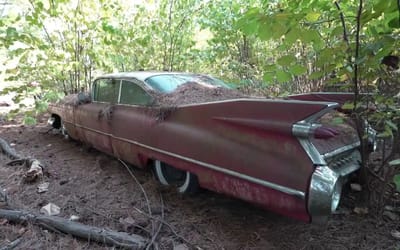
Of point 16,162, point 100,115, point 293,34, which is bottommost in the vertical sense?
point 16,162

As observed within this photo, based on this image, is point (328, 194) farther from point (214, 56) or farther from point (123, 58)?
point (123, 58)

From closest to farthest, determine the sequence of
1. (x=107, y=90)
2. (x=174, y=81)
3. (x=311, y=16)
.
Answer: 1. (x=311, y=16)
2. (x=174, y=81)
3. (x=107, y=90)

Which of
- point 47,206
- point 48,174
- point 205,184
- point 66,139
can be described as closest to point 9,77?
point 66,139

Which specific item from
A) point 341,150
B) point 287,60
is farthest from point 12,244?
point 341,150

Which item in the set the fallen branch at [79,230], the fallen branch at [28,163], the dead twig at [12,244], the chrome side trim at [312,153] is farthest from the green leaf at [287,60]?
the fallen branch at [28,163]

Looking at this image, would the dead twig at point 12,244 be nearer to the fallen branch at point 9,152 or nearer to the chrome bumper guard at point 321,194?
the chrome bumper guard at point 321,194

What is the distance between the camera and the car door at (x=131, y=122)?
4000 millimetres

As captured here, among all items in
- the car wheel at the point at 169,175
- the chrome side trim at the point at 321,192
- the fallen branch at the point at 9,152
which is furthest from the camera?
the fallen branch at the point at 9,152

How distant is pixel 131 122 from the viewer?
4.19 metres

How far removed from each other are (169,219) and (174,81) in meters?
1.90

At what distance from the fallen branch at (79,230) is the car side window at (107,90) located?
2043 mm

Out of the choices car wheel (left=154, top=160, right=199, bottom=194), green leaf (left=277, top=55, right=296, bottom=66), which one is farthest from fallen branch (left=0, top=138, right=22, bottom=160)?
green leaf (left=277, top=55, right=296, bottom=66)

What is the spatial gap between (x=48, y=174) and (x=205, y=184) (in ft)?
8.52

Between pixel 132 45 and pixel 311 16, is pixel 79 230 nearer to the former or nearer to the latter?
pixel 311 16
